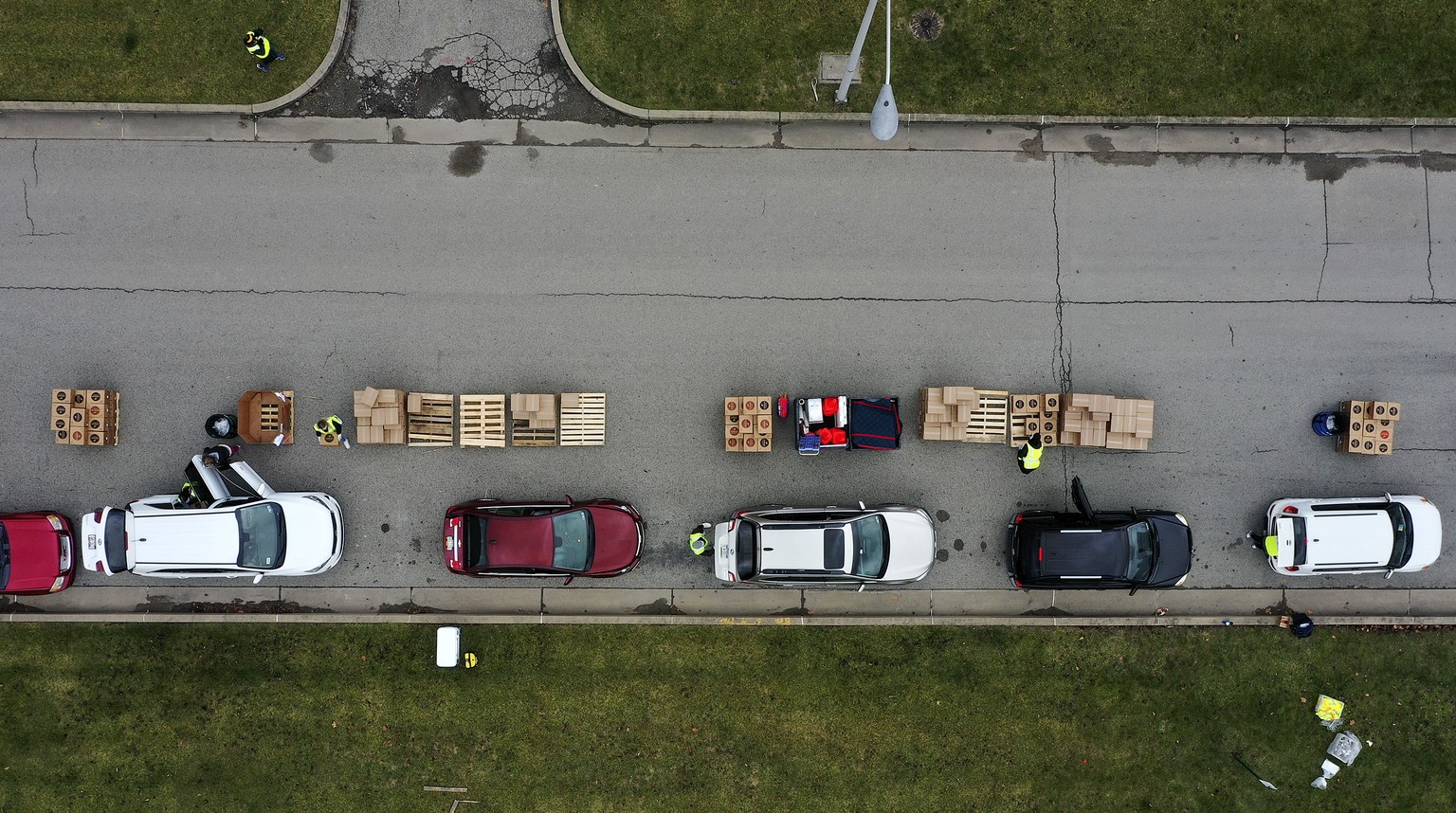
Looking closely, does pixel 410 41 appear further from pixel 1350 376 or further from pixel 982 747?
pixel 1350 376

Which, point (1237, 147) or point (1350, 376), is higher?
point (1237, 147)

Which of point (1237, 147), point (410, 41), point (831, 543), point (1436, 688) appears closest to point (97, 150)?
point (410, 41)

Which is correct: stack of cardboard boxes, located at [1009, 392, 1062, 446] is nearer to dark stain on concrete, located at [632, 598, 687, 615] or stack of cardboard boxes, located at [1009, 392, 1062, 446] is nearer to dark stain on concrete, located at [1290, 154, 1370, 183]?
dark stain on concrete, located at [1290, 154, 1370, 183]

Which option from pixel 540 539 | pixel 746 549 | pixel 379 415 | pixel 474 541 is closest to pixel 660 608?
pixel 746 549

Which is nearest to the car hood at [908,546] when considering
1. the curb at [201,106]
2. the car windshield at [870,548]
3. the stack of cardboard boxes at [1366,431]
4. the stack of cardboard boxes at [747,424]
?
the car windshield at [870,548]

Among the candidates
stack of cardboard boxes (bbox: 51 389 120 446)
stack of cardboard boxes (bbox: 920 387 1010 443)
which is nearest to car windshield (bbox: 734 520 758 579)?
stack of cardboard boxes (bbox: 920 387 1010 443)
